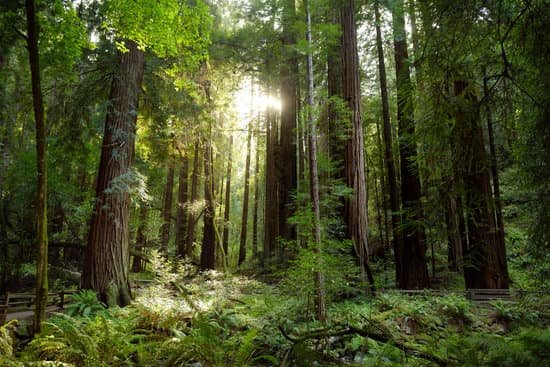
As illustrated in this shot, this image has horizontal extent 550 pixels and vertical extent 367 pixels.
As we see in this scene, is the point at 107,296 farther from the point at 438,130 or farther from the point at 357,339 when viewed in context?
the point at 438,130

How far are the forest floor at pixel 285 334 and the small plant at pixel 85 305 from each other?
3cm

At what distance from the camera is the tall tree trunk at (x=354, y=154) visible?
8265 mm

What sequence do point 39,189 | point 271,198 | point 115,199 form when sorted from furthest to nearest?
point 271,198, point 115,199, point 39,189

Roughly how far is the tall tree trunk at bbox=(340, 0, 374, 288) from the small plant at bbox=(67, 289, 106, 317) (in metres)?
6.00

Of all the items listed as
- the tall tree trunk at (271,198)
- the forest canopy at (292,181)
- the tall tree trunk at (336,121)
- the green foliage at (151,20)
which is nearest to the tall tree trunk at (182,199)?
the forest canopy at (292,181)

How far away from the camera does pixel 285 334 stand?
346 cm

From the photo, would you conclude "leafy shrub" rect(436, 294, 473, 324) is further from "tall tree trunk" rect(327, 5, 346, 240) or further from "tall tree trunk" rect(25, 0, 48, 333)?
"tall tree trunk" rect(25, 0, 48, 333)

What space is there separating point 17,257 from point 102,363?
31.2 ft

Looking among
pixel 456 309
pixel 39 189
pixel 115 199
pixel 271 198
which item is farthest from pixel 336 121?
pixel 271 198

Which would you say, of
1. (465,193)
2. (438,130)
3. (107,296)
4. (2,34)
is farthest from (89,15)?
(465,193)

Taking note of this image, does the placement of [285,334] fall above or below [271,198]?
below

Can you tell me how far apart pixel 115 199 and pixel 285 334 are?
21.1 feet

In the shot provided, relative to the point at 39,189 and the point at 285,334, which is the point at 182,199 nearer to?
the point at 39,189

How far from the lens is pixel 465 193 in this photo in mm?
3473
